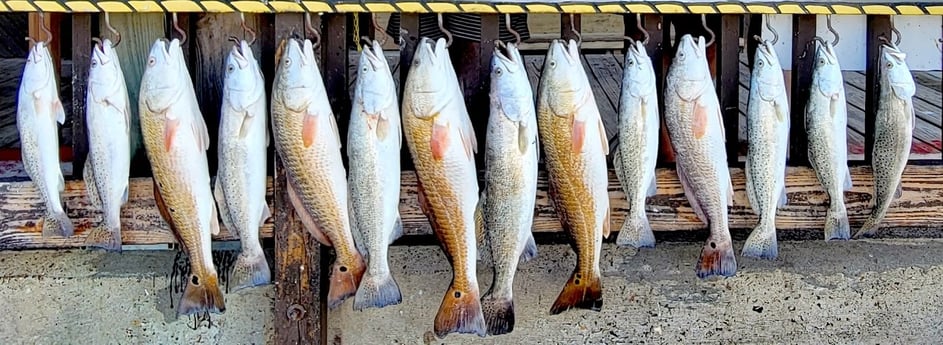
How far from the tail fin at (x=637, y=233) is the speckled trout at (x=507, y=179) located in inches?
12.1

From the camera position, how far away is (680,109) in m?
2.73

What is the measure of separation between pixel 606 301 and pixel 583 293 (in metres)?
0.55

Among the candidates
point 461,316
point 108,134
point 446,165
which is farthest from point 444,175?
point 108,134

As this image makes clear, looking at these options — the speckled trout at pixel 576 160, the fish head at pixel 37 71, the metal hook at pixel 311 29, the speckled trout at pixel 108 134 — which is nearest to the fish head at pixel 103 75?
the speckled trout at pixel 108 134

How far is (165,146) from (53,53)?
2.30 ft

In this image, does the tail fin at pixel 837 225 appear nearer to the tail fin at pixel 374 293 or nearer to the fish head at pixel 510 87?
A: the fish head at pixel 510 87

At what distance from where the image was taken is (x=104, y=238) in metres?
2.73

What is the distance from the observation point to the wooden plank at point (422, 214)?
2.79m

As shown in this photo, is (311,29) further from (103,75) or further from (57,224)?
(57,224)

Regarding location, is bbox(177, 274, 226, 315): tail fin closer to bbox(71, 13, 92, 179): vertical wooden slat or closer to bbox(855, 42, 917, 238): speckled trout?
bbox(71, 13, 92, 179): vertical wooden slat

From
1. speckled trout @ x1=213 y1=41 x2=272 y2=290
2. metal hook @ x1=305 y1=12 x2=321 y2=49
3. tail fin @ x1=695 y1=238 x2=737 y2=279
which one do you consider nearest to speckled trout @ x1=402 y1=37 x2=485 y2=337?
metal hook @ x1=305 y1=12 x2=321 y2=49

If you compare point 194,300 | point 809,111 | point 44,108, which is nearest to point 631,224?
point 809,111

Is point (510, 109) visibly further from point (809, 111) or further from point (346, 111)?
point (809, 111)

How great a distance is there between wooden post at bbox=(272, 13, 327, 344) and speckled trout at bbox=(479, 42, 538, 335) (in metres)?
0.58
